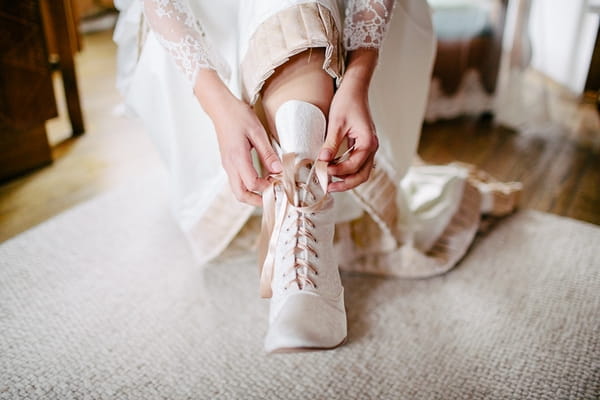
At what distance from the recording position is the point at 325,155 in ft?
2.19

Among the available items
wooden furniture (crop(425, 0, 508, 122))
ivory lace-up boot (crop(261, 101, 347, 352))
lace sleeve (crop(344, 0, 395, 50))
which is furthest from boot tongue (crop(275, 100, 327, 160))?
wooden furniture (crop(425, 0, 508, 122))

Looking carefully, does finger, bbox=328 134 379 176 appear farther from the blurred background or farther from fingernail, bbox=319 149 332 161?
the blurred background

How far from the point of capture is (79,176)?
137 centimetres

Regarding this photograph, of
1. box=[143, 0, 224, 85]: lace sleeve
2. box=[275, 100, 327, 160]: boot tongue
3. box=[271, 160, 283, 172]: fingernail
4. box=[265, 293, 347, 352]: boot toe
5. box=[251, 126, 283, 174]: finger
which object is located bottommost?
box=[265, 293, 347, 352]: boot toe

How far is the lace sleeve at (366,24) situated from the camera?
2.58ft

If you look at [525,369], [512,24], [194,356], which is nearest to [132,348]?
[194,356]

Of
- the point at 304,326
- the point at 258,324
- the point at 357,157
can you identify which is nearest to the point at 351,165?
the point at 357,157

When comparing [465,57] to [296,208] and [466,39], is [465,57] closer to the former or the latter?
[466,39]

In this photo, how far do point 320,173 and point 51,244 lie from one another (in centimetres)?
68

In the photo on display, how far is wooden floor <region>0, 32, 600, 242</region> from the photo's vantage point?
1216 mm

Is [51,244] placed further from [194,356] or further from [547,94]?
[547,94]

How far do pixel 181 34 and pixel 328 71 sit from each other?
222 millimetres

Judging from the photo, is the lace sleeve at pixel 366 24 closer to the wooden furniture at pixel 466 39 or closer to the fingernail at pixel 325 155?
the fingernail at pixel 325 155

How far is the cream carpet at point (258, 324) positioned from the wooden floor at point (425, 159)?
0.12 metres
